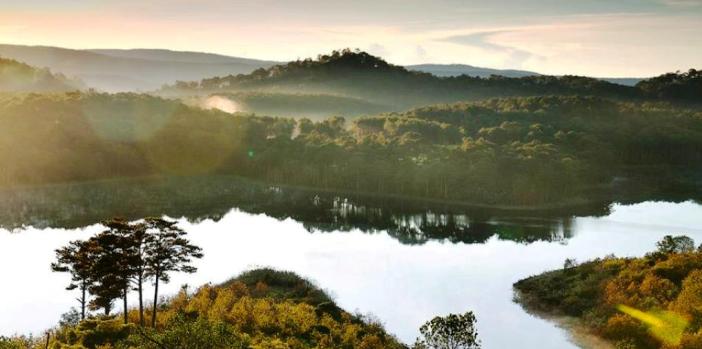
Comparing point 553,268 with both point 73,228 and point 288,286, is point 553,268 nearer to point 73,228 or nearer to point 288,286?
point 288,286

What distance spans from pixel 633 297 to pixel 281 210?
7325cm

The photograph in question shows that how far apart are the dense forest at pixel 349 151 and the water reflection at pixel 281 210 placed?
8.27 m

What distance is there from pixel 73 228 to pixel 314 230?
3799 cm

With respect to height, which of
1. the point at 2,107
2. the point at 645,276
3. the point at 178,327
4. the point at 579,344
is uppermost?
the point at 2,107

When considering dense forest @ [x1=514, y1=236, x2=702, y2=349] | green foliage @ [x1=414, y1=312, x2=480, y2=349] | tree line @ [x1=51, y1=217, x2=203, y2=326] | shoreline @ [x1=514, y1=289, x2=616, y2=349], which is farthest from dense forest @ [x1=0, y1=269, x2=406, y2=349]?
dense forest @ [x1=514, y1=236, x2=702, y2=349]

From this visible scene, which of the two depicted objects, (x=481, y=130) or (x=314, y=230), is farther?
(x=481, y=130)

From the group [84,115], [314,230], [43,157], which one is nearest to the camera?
[314,230]

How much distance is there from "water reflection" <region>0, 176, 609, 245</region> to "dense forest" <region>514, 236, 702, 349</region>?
27.7 meters

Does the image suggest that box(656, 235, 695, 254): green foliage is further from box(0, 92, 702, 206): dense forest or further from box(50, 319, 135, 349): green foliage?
box(50, 319, 135, 349): green foliage

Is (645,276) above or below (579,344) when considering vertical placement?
above

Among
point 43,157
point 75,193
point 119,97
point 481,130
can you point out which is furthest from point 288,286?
point 119,97

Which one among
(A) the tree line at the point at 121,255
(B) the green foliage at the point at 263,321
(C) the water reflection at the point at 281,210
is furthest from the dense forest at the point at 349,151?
(A) the tree line at the point at 121,255

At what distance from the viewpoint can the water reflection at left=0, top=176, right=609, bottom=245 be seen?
99375mm

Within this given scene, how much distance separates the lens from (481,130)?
183m
